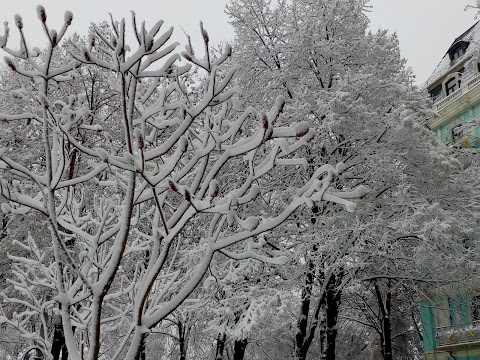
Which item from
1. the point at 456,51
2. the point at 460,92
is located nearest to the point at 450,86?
the point at 460,92

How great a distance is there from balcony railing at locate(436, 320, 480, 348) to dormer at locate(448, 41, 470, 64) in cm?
1313

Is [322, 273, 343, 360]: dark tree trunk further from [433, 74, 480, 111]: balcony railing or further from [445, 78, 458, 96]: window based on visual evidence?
[445, 78, 458, 96]: window

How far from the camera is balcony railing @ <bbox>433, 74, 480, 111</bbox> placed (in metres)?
21.4

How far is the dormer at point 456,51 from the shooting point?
81.6 feet

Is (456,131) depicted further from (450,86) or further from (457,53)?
(457,53)

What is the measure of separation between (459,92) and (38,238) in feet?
61.2

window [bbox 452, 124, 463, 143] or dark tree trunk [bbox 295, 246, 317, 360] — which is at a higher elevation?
window [bbox 452, 124, 463, 143]

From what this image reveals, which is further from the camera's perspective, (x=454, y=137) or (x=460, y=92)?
(x=460, y=92)

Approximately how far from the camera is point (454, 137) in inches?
642

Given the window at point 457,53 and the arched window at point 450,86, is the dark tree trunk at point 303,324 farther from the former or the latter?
the window at point 457,53

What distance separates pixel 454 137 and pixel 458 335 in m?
8.17

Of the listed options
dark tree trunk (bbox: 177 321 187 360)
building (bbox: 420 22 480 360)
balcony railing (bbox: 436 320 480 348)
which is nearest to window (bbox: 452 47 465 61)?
building (bbox: 420 22 480 360)

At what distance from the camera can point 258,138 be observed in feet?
9.57

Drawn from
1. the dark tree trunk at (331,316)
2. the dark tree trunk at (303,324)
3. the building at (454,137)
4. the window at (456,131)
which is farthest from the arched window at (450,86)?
the dark tree trunk at (303,324)
